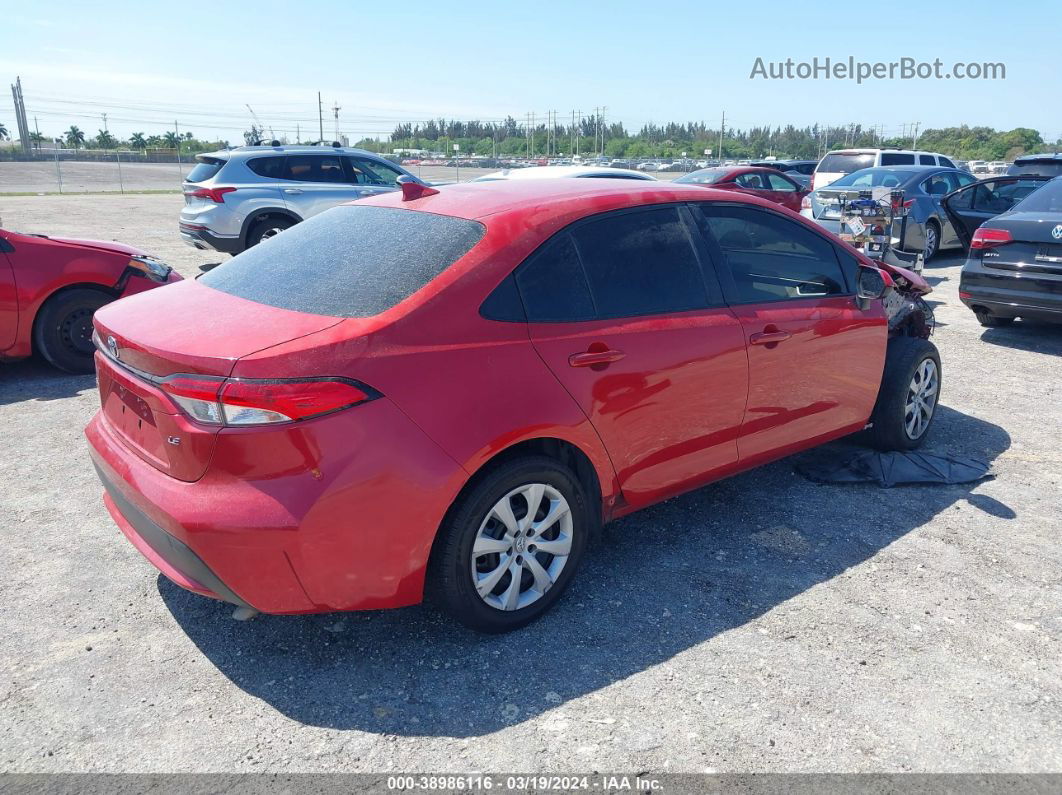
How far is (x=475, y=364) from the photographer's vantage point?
9.64 ft

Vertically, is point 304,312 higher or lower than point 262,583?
higher

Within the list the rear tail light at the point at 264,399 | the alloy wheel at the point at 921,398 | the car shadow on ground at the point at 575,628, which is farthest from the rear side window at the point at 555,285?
the alloy wheel at the point at 921,398

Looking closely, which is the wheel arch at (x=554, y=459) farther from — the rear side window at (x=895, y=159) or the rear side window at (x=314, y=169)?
the rear side window at (x=895, y=159)

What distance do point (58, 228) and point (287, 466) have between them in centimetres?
1787

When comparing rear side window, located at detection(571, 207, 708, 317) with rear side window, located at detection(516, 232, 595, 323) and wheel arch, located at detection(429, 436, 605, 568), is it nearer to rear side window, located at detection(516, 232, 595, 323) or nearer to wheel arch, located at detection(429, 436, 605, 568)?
rear side window, located at detection(516, 232, 595, 323)

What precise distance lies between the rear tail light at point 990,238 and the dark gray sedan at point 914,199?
3.80m

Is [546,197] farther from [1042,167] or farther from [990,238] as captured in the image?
[1042,167]

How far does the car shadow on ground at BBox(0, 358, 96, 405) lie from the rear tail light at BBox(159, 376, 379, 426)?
4310mm

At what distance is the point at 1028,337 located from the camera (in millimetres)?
8555

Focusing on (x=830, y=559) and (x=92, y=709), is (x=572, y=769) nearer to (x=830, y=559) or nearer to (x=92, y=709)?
(x=92, y=709)

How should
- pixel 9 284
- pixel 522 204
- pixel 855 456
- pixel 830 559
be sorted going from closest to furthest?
→ pixel 522 204 < pixel 830 559 < pixel 855 456 < pixel 9 284

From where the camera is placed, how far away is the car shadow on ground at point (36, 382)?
6.24m

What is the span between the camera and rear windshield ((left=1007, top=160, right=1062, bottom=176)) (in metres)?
13.0

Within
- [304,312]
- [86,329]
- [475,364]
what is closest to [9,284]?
[86,329]
